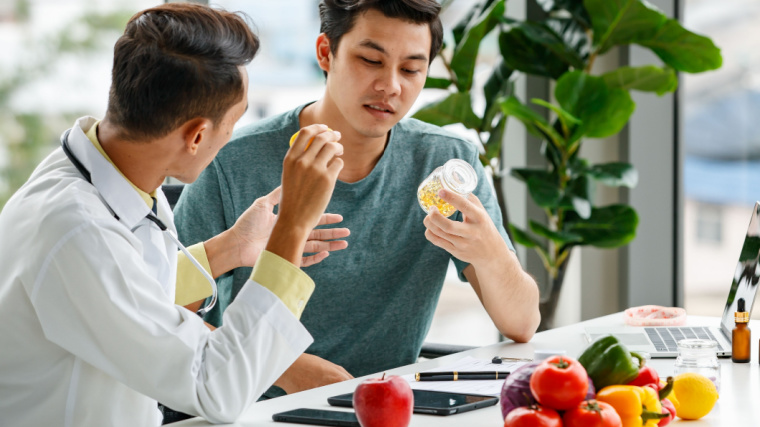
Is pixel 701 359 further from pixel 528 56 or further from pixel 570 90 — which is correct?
pixel 528 56

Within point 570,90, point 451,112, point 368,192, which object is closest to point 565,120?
point 570,90

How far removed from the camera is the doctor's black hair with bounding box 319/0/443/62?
6.11ft

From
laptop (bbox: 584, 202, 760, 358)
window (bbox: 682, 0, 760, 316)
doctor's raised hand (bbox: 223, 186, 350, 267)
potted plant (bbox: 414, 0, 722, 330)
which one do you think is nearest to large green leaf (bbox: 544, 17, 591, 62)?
potted plant (bbox: 414, 0, 722, 330)

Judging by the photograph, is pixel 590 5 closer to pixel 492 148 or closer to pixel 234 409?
pixel 492 148

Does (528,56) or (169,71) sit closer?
(169,71)

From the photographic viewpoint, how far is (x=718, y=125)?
3.29 m

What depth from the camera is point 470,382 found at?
139cm

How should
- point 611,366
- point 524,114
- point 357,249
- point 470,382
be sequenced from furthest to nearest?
point 524,114, point 357,249, point 470,382, point 611,366

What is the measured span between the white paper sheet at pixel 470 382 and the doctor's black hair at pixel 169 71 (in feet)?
1.86

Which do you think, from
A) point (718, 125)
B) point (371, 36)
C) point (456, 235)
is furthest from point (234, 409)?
point (718, 125)

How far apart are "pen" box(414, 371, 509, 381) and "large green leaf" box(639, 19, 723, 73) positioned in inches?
65.3

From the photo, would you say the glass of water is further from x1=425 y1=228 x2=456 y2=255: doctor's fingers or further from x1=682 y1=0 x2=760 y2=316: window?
x1=682 y1=0 x2=760 y2=316: window

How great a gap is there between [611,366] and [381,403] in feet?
0.97

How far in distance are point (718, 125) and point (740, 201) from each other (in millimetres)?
323
